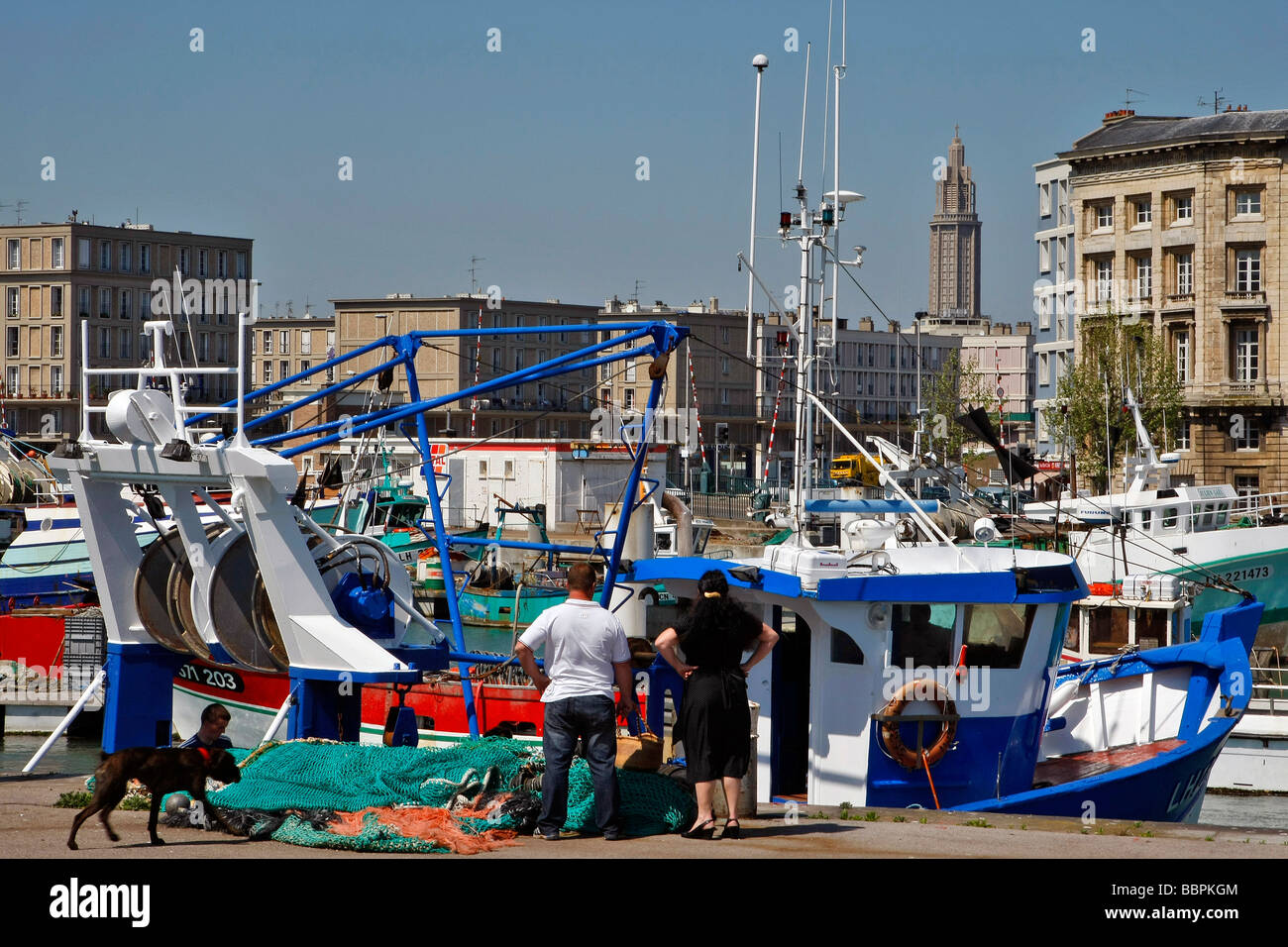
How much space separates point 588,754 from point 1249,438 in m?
56.7

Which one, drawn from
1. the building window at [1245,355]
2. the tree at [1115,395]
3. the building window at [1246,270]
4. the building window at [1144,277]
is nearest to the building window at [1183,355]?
the building window at [1245,355]

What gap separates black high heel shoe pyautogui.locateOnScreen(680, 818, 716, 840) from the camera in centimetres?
931

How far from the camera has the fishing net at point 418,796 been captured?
887 cm

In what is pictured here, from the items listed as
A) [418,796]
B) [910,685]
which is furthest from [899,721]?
[418,796]

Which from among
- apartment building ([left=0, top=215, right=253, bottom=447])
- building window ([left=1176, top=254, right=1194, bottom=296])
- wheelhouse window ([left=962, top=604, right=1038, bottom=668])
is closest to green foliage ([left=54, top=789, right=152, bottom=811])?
wheelhouse window ([left=962, top=604, right=1038, bottom=668])

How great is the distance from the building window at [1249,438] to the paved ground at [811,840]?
173ft

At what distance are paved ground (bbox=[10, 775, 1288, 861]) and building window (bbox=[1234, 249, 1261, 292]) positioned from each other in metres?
53.9

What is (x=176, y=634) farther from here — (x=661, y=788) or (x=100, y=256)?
(x=100, y=256)

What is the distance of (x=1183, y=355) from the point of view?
62156 mm

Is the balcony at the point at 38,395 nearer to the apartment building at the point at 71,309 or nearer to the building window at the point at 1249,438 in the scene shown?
the apartment building at the point at 71,309

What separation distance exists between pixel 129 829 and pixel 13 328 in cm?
8808

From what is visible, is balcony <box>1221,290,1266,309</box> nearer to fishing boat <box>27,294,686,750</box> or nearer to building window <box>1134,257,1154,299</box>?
building window <box>1134,257,1154,299</box>

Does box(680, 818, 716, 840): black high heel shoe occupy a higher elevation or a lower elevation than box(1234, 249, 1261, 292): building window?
lower
